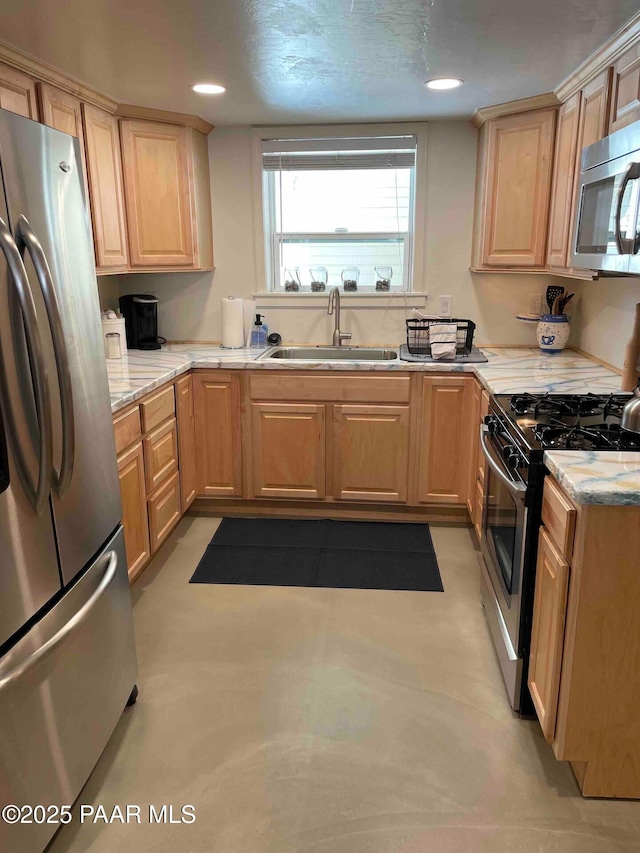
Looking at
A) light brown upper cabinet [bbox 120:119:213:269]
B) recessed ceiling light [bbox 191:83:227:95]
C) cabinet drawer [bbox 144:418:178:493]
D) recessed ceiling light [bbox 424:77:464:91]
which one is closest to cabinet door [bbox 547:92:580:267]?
recessed ceiling light [bbox 424:77:464:91]

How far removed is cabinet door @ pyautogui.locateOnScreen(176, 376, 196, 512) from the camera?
330 centimetres

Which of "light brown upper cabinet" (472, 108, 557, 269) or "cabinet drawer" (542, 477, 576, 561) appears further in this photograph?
"light brown upper cabinet" (472, 108, 557, 269)

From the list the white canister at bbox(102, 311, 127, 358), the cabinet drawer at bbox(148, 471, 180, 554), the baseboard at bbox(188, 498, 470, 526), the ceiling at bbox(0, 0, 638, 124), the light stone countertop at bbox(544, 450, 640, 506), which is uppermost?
the ceiling at bbox(0, 0, 638, 124)

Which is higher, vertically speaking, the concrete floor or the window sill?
the window sill

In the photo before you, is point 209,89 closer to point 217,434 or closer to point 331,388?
point 331,388

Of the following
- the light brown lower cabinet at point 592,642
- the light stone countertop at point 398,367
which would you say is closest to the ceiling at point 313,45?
the light stone countertop at point 398,367

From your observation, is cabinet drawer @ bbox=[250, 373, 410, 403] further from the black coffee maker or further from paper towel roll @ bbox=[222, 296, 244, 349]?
the black coffee maker

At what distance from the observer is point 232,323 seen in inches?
148

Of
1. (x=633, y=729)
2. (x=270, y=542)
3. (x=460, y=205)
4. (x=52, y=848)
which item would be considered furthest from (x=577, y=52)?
(x=52, y=848)

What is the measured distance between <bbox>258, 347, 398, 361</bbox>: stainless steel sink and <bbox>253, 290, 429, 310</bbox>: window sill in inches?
10.6

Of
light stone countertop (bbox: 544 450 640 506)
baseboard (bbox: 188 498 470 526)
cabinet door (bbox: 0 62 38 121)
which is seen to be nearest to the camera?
light stone countertop (bbox: 544 450 640 506)

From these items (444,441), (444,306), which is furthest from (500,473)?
(444,306)

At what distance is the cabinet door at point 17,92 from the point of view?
2.32 meters

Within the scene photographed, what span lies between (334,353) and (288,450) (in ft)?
2.36
